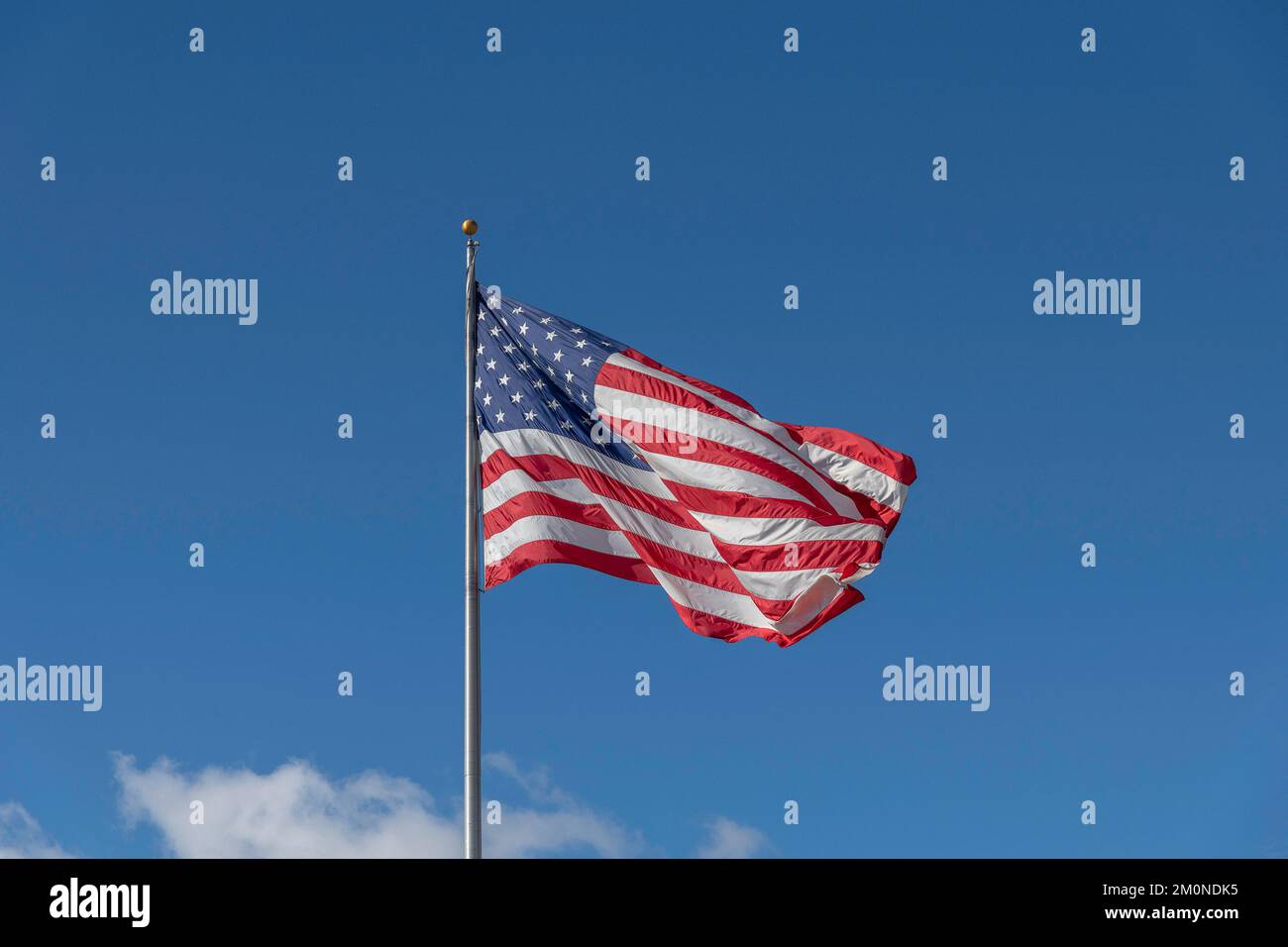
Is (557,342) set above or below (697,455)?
above

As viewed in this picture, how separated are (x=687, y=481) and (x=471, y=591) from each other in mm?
4174

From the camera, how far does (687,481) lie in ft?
82.6

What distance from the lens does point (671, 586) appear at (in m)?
24.6

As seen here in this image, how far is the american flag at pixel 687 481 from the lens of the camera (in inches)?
967

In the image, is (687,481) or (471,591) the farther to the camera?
(687,481)

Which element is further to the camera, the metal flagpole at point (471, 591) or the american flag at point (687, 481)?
the american flag at point (687, 481)

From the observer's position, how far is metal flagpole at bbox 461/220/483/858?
2142 cm

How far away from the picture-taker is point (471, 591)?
2288 cm

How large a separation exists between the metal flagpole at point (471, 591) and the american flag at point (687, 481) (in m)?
0.48

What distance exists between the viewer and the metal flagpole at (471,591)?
21.4 metres

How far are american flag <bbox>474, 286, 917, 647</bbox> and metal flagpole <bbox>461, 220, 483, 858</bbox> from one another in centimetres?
48
